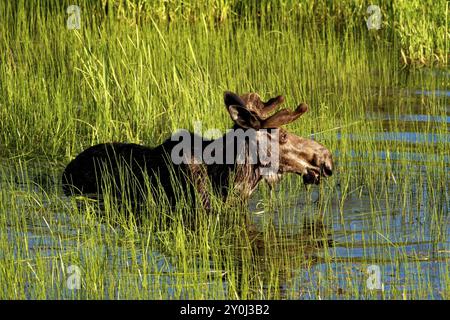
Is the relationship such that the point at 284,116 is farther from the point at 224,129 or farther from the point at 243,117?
the point at 224,129

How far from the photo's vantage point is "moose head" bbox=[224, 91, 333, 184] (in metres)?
8.29

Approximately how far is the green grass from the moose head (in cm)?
37

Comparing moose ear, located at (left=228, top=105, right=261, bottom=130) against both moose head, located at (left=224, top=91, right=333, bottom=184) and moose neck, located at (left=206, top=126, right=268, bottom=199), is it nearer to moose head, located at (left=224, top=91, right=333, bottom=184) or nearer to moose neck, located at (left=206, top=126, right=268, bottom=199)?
moose head, located at (left=224, top=91, right=333, bottom=184)

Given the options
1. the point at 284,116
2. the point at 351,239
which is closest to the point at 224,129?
the point at 284,116

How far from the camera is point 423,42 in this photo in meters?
14.5

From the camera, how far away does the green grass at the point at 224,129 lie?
707 centimetres

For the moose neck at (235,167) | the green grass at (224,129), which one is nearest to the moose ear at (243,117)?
the moose neck at (235,167)

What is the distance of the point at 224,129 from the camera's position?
10.4m

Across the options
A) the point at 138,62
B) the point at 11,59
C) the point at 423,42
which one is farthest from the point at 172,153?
the point at 423,42

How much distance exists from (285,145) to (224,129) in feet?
6.21

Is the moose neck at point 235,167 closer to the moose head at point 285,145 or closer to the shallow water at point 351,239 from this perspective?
the moose head at point 285,145

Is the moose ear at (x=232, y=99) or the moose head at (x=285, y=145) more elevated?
the moose ear at (x=232, y=99)

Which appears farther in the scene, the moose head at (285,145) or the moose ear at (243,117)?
the moose head at (285,145)
